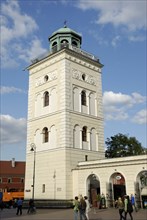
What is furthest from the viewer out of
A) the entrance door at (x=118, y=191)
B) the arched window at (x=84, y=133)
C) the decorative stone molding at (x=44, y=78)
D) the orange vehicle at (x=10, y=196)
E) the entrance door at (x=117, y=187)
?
the orange vehicle at (x=10, y=196)

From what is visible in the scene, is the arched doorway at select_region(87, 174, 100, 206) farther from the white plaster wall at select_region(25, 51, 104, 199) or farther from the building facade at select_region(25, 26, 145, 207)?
the white plaster wall at select_region(25, 51, 104, 199)

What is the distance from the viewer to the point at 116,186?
103 feet

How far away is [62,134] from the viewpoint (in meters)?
31.4

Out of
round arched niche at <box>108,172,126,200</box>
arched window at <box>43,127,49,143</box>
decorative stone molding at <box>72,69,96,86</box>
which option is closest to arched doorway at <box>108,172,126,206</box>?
round arched niche at <box>108,172,126,200</box>

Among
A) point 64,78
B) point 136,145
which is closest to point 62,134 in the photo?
point 64,78

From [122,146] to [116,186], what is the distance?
64.1ft

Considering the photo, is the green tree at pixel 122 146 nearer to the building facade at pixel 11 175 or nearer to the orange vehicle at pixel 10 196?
the orange vehicle at pixel 10 196

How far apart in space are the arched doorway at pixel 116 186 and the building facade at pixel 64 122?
1.50 ft

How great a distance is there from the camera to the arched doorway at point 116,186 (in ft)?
90.5

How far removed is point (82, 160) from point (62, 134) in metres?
3.98

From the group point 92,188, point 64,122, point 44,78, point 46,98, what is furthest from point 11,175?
point 92,188

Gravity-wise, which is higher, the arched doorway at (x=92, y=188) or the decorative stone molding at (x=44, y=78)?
the decorative stone molding at (x=44, y=78)

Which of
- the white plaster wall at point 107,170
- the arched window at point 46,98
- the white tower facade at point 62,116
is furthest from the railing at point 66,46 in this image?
the white plaster wall at point 107,170

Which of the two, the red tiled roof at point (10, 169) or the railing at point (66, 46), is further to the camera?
the red tiled roof at point (10, 169)
